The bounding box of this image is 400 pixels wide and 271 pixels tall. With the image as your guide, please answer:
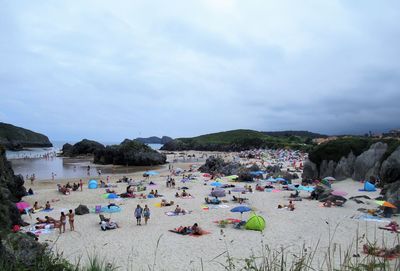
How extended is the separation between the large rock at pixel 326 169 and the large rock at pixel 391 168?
23.0 feet

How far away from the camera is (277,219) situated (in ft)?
69.5

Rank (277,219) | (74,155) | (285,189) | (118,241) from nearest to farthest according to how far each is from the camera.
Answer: (118,241) < (277,219) < (285,189) < (74,155)

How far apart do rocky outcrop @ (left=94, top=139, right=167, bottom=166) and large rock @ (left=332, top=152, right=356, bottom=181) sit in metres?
39.4

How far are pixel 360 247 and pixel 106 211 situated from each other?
15610mm

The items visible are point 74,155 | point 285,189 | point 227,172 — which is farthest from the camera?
point 74,155

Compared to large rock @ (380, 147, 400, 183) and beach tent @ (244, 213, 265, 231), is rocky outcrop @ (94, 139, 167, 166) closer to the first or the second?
large rock @ (380, 147, 400, 183)

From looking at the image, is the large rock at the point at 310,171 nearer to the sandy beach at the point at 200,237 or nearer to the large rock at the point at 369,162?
the large rock at the point at 369,162

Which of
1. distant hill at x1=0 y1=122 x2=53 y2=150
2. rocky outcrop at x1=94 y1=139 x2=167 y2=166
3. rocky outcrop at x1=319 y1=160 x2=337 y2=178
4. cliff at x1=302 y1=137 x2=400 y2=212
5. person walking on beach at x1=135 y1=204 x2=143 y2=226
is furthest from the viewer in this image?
distant hill at x1=0 y1=122 x2=53 y2=150

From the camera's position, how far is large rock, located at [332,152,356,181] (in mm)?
38594

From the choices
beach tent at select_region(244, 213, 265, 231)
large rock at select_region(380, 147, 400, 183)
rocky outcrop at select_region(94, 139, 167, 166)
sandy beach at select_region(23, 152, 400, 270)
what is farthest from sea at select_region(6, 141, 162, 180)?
large rock at select_region(380, 147, 400, 183)

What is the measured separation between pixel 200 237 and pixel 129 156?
5247 centimetres

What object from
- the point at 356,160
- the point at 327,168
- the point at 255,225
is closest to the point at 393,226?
the point at 255,225

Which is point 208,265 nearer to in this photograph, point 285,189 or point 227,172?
point 285,189

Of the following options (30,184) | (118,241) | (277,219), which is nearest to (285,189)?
(277,219)
